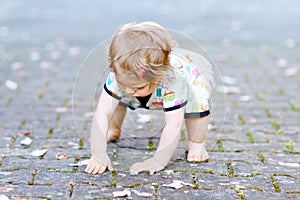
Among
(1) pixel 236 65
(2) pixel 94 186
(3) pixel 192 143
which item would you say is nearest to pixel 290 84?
(1) pixel 236 65

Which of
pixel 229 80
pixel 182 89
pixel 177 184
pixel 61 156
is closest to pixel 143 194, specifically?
pixel 177 184

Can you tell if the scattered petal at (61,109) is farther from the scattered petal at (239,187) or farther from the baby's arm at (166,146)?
the scattered petal at (239,187)

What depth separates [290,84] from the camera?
5.79 m

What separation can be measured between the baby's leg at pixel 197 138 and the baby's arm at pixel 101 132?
0.49 m

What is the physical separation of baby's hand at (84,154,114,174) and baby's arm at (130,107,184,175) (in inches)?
5.6

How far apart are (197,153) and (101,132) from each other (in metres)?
0.61

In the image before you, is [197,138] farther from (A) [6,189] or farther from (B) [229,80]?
(B) [229,80]

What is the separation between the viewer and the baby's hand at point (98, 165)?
324 centimetres

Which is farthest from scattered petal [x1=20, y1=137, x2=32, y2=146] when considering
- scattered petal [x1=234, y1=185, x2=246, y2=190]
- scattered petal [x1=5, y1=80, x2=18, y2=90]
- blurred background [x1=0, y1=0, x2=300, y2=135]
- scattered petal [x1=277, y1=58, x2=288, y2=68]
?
scattered petal [x1=277, y1=58, x2=288, y2=68]

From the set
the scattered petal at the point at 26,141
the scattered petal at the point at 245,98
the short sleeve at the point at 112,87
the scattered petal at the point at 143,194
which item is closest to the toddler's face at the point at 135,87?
the short sleeve at the point at 112,87

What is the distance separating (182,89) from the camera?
328 cm

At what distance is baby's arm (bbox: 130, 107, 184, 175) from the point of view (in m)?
3.25

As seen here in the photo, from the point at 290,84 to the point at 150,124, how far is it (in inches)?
80.8

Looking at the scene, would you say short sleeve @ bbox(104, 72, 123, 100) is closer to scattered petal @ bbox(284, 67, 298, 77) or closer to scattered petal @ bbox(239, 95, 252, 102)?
scattered petal @ bbox(239, 95, 252, 102)
